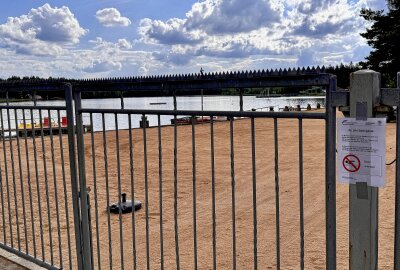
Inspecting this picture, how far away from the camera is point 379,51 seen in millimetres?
31516

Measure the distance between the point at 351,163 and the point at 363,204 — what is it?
258mm

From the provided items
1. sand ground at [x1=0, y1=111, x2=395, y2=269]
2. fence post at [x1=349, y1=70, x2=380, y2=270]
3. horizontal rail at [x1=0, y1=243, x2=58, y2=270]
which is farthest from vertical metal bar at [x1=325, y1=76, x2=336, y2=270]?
horizontal rail at [x1=0, y1=243, x2=58, y2=270]

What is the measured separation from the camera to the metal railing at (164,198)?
270 cm

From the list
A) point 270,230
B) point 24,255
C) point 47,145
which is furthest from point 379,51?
point 24,255

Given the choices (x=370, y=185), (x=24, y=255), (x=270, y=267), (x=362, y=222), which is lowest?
(x=270, y=267)

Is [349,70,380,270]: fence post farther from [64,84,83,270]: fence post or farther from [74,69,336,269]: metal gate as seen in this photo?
[64,84,83,270]: fence post

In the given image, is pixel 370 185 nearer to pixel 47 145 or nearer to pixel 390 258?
pixel 390 258

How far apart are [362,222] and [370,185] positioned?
0.81ft

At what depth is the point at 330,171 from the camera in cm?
254

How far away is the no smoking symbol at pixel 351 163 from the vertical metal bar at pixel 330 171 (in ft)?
0.22

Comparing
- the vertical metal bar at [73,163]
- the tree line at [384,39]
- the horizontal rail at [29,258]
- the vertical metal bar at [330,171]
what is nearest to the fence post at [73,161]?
the vertical metal bar at [73,163]

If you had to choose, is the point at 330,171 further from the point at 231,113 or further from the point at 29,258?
the point at 29,258

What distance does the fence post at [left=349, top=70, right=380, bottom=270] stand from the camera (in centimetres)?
236

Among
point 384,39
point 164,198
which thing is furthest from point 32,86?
point 384,39
